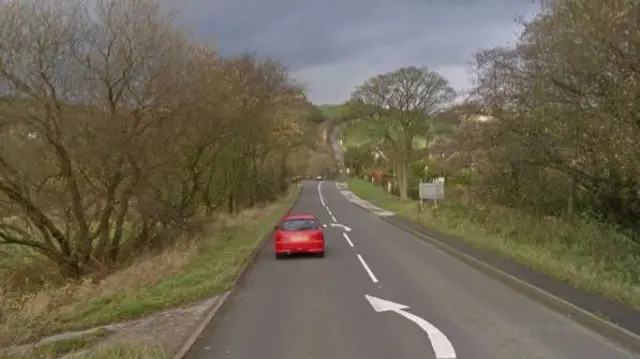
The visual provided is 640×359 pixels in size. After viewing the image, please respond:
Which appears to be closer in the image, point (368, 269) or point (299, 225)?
point (368, 269)

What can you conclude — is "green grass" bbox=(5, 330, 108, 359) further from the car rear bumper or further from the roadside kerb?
the car rear bumper

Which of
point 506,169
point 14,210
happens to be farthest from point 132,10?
point 506,169

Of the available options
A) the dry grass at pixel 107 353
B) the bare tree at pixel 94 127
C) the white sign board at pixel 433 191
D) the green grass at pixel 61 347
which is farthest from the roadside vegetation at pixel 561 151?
the bare tree at pixel 94 127

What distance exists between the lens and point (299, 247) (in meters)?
21.0

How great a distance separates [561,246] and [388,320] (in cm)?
1196

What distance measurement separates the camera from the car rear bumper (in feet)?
68.8

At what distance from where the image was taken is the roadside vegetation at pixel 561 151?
1481cm

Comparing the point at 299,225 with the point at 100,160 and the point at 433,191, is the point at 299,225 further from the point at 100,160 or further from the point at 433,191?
the point at 433,191

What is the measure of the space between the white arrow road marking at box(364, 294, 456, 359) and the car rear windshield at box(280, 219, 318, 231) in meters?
8.52

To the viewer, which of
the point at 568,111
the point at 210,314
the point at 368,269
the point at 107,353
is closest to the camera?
the point at 107,353

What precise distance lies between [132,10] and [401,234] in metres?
15.6

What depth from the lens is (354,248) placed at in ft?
77.9

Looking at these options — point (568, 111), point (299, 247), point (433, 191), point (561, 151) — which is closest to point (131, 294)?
point (299, 247)

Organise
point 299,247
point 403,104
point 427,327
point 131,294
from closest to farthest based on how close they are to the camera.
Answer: point 427,327 → point 131,294 → point 299,247 → point 403,104
